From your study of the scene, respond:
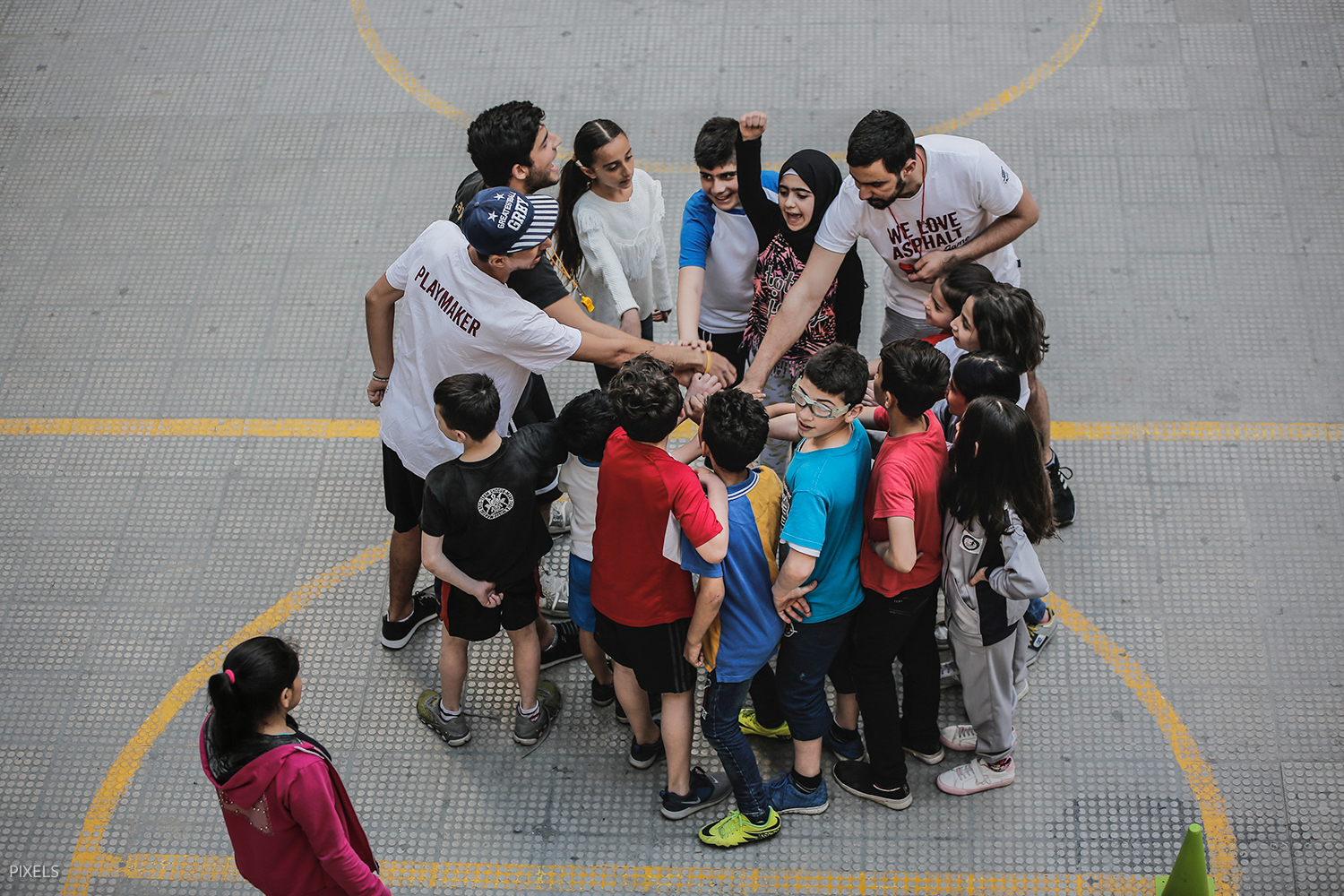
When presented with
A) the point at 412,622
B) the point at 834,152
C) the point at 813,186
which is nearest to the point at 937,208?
the point at 813,186

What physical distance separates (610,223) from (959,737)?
2.80 m

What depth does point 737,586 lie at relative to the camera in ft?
12.0

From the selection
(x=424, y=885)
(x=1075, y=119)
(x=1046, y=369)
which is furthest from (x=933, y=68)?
(x=424, y=885)

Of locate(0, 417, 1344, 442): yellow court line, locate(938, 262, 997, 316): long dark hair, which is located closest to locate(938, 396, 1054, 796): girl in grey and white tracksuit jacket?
locate(938, 262, 997, 316): long dark hair

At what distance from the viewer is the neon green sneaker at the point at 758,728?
4480 mm

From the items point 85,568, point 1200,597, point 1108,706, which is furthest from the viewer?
point 85,568

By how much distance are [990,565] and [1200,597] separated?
1855 millimetres

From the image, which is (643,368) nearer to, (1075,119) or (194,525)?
(194,525)

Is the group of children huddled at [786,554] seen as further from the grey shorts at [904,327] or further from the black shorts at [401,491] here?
the black shorts at [401,491]

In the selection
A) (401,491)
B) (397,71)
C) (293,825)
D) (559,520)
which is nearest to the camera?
(293,825)

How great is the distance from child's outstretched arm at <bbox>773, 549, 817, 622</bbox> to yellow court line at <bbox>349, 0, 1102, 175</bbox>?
3945 mm

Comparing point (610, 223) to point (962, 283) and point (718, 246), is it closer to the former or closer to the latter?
point (718, 246)

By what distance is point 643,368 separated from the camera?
3.47 meters

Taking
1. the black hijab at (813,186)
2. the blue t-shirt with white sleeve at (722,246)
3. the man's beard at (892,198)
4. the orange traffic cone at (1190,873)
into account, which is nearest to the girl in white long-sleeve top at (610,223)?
the blue t-shirt with white sleeve at (722,246)
